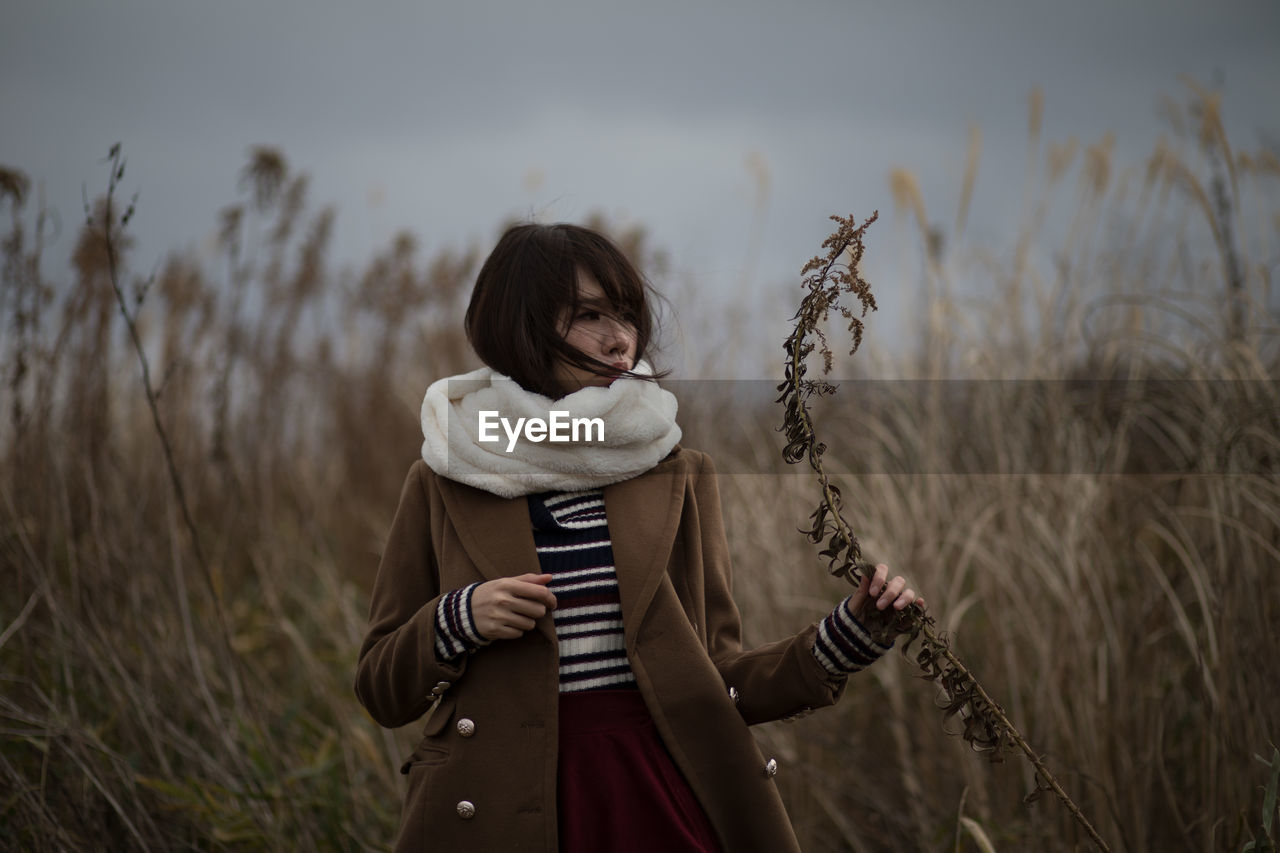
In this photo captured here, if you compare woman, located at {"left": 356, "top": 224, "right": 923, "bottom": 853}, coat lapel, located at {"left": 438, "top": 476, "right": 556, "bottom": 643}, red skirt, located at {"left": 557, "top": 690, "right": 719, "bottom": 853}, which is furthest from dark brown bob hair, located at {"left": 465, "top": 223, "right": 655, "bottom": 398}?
red skirt, located at {"left": 557, "top": 690, "right": 719, "bottom": 853}

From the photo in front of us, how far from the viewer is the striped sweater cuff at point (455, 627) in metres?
1.40

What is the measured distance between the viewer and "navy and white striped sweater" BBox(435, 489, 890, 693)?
1421 mm

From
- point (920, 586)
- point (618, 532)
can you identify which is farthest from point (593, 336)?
point (920, 586)

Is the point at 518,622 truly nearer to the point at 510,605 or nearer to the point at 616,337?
the point at 510,605

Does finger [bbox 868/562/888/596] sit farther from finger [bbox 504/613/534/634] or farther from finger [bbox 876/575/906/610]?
finger [bbox 504/613/534/634]

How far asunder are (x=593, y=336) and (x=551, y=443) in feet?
0.61

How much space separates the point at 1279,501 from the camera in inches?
96.0

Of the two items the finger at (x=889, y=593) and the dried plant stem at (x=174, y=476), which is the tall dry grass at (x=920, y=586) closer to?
the dried plant stem at (x=174, y=476)

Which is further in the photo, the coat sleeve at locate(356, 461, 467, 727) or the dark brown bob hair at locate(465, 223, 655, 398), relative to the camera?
the dark brown bob hair at locate(465, 223, 655, 398)

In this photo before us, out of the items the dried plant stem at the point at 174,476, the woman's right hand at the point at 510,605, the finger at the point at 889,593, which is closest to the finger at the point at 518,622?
the woman's right hand at the point at 510,605

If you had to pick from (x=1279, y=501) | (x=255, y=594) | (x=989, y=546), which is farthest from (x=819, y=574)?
(x=255, y=594)

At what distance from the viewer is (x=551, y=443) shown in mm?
1513

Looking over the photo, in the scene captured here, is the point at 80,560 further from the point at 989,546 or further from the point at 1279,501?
the point at 1279,501

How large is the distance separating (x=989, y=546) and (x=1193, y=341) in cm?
83
